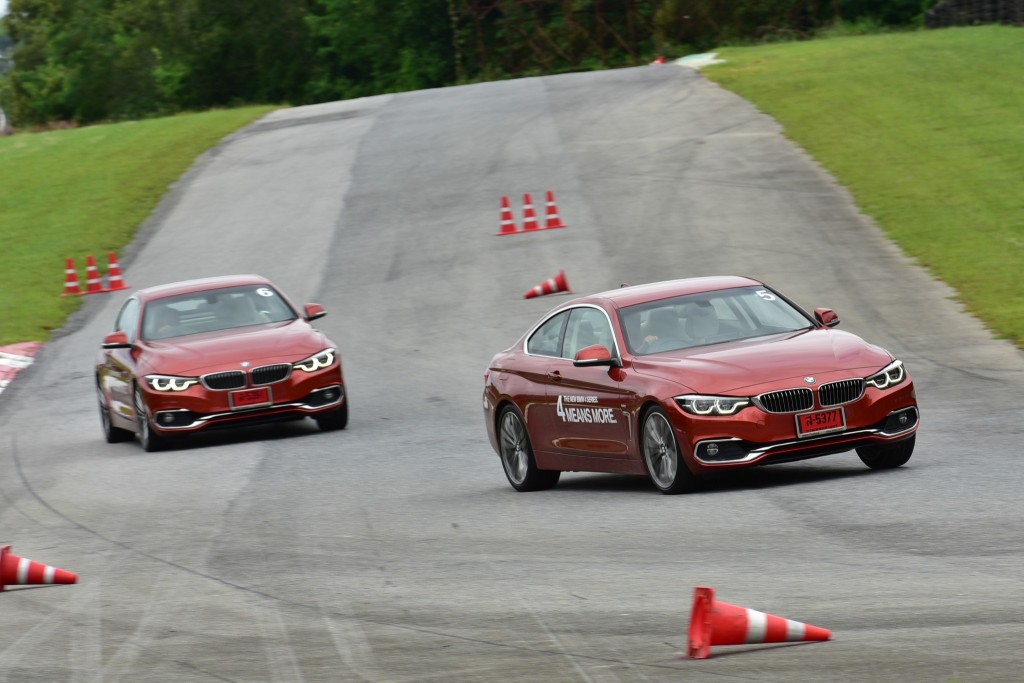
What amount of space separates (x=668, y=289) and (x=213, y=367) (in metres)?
5.90

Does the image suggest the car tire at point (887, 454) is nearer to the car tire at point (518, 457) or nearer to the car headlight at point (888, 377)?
the car headlight at point (888, 377)

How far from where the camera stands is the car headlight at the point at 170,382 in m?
16.9

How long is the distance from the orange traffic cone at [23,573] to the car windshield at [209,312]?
8.27m

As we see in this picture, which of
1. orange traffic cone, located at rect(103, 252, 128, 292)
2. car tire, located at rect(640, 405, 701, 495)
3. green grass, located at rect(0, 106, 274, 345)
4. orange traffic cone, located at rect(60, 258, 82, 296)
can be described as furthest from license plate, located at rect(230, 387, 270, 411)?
orange traffic cone, located at rect(60, 258, 82, 296)

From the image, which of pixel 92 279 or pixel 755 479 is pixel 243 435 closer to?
pixel 755 479

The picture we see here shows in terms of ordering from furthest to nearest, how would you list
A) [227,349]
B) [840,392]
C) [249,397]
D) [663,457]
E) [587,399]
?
[227,349] → [249,397] → [587,399] → [663,457] → [840,392]

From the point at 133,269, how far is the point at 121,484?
1692 cm

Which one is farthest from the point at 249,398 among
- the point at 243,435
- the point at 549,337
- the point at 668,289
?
the point at 668,289

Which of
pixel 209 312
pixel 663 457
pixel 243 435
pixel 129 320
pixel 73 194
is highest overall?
pixel 663 457

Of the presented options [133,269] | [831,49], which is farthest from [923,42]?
[133,269]

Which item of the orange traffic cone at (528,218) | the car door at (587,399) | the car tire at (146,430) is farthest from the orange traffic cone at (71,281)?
the car door at (587,399)

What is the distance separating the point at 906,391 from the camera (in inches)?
451

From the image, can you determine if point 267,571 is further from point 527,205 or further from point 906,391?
point 527,205

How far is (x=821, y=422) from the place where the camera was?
11.1 meters
